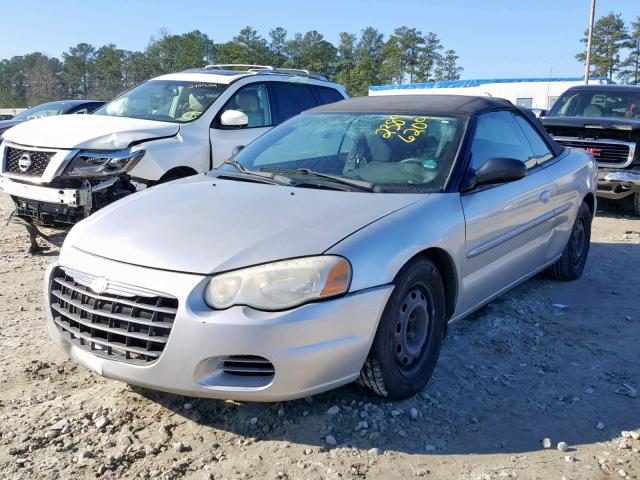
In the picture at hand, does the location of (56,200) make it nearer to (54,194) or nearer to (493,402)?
(54,194)

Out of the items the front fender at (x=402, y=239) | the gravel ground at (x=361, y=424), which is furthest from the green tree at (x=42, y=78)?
the front fender at (x=402, y=239)

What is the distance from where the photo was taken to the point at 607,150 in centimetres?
866

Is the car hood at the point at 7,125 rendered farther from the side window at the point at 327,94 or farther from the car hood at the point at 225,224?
the car hood at the point at 225,224

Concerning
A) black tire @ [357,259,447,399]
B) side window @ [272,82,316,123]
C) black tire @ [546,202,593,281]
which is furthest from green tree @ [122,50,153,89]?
black tire @ [357,259,447,399]

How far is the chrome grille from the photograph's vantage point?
108 inches

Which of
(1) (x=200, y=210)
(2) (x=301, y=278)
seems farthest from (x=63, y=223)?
(2) (x=301, y=278)

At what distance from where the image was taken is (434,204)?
3.50 meters

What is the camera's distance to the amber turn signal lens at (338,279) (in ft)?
9.17

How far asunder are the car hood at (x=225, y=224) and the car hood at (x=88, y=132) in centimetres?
247

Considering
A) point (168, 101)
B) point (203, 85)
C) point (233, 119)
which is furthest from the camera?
point (203, 85)

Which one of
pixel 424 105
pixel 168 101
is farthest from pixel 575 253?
pixel 168 101

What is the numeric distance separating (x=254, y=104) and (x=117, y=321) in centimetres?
500

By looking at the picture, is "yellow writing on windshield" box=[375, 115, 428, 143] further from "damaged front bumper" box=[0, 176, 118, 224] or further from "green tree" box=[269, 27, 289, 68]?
"green tree" box=[269, 27, 289, 68]

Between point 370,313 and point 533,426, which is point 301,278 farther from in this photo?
point 533,426
